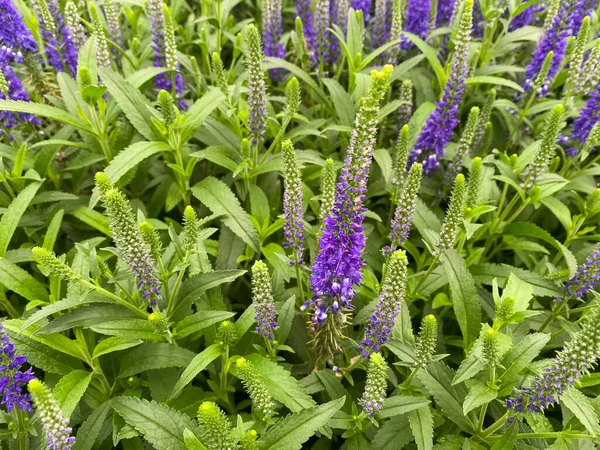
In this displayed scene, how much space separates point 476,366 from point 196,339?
2.01 metres

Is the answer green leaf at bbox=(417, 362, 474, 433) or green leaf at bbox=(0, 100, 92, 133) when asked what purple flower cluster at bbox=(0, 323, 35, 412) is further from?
green leaf at bbox=(417, 362, 474, 433)

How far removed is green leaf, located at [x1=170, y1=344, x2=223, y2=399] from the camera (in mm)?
2707

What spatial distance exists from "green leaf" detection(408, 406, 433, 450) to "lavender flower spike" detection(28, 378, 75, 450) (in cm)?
192

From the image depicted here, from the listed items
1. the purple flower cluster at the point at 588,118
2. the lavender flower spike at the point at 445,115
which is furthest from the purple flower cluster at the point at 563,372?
the purple flower cluster at the point at 588,118

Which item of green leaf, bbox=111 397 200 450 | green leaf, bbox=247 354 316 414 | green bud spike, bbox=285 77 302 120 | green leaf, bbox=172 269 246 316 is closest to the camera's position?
green leaf, bbox=111 397 200 450

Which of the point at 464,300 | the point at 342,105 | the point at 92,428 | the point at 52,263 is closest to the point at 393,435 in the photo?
the point at 464,300

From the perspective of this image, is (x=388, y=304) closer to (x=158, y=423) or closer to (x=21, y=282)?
(x=158, y=423)

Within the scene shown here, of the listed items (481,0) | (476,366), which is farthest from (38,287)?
(481,0)

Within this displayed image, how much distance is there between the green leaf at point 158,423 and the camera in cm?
256

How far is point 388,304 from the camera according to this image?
2.64 m

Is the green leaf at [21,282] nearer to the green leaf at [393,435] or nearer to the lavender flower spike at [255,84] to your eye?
the lavender flower spike at [255,84]

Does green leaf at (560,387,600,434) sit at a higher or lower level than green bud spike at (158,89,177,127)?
lower

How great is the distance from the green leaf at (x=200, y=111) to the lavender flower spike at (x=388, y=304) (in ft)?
6.40

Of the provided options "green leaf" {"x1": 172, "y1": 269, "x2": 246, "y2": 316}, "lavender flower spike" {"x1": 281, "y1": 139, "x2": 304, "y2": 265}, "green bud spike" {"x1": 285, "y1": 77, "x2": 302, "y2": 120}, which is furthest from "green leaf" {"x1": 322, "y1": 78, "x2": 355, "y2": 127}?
"green leaf" {"x1": 172, "y1": 269, "x2": 246, "y2": 316}
